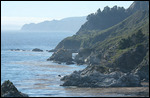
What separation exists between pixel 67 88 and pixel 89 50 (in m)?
82.5

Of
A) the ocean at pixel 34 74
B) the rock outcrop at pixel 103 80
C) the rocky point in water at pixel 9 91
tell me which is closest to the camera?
the rocky point in water at pixel 9 91

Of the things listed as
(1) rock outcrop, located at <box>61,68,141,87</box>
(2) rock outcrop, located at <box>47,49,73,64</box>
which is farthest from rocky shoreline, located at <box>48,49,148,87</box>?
(2) rock outcrop, located at <box>47,49,73,64</box>

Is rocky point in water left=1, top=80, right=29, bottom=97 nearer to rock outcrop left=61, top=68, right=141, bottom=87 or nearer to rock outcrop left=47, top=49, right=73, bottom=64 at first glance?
rock outcrop left=61, top=68, right=141, bottom=87

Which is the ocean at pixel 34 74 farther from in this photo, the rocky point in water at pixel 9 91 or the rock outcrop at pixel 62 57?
the rocky point in water at pixel 9 91

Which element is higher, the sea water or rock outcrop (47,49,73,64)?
rock outcrop (47,49,73,64)

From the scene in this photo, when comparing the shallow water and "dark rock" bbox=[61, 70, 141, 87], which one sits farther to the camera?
"dark rock" bbox=[61, 70, 141, 87]

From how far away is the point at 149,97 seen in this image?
315ft

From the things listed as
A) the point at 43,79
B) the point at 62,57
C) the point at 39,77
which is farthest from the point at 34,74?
the point at 62,57

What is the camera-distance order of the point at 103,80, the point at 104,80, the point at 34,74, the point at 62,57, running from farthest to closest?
the point at 62,57 → the point at 34,74 → the point at 103,80 → the point at 104,80

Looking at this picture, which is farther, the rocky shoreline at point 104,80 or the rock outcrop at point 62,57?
the rock outcrop at point 62,57

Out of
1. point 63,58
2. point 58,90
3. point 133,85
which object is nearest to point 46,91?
point 58,90

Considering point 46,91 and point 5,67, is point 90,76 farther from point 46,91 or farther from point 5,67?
point 5,67

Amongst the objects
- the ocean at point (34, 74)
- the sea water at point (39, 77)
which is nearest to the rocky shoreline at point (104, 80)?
the sea water at point (39, 77)

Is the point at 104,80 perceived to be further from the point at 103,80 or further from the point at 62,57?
the point at 62,57
